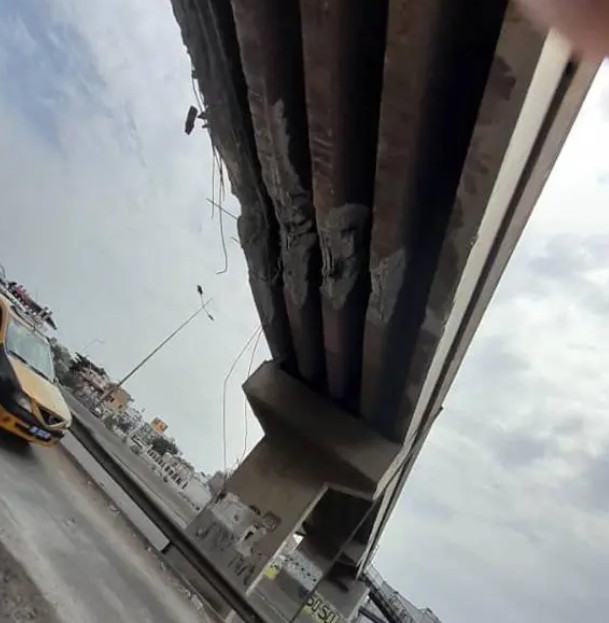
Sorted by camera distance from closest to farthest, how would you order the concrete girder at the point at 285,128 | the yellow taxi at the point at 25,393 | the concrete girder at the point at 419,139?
1. the concrete girder at the point at 419,139
2. the concrete girder at the point at 285,128
3. the yellow taxi at the point at 25,393

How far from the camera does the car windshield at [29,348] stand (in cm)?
639

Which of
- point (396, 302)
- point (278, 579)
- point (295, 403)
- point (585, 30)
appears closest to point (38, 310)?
point (278, 579)

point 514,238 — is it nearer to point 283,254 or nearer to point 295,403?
point 283,254

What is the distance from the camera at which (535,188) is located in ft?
11.3

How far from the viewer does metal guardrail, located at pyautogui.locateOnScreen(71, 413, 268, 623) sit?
3.38m

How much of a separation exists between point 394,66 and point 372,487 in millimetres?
4626

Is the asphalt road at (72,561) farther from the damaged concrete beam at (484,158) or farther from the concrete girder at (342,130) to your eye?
the damaged concrete beam at (484,158)

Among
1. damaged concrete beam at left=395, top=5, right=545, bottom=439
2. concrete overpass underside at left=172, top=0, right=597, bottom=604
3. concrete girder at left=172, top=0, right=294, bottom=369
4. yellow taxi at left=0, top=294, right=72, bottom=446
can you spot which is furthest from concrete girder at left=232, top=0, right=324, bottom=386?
yellow taxi at left=0, top=294, right=72, bottom=446

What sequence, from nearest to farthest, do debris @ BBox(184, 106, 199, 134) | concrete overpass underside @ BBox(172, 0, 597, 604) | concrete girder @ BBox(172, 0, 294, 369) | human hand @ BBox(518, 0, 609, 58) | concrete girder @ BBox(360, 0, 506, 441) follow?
human hand @ BBox(518, 0, 609, 58) < concrete girder @ BBox(360, 0, 506, 441) < concrete overpass underside @ BBox(172, 0, 597, 604) < concrete girder @ BBox(172, 0, 294, 369) < debris @ BBox(184, 106, 199, 134)

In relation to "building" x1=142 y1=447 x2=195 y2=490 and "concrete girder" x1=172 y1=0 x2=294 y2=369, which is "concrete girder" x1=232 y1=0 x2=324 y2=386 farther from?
"building" x1=142 y1=447 x2=195 y2=490

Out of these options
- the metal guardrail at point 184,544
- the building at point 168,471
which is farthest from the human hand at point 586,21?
the building at point 168,471

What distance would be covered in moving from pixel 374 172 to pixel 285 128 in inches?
26.2

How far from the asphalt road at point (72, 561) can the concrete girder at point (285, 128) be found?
8.28ft

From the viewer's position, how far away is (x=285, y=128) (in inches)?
135
